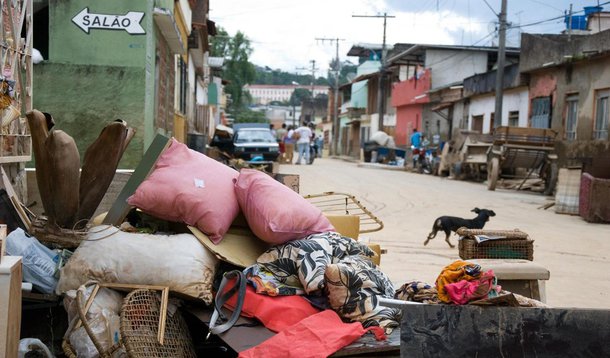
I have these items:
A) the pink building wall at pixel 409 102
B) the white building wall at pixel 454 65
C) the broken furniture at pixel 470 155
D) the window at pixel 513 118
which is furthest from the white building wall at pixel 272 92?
the broken furniture at pixel 470 155

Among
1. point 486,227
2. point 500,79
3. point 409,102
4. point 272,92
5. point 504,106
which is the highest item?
point 272,92

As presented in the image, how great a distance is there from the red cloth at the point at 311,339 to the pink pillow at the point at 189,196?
92 centimetres

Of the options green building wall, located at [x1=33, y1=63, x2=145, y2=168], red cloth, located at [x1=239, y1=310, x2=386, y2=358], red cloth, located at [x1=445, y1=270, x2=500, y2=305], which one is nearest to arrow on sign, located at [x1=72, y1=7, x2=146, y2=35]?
green building wall, located at [x1=33, y1=63, x2=145, y2=168]

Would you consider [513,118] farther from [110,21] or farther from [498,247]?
[498,247]

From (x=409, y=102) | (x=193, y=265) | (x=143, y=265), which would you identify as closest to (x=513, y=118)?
(x=409, y=102)

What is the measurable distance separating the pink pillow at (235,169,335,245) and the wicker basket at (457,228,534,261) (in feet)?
3.80

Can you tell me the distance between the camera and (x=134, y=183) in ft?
15.1

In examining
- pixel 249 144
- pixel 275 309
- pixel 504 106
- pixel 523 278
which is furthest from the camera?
pixel 504 106

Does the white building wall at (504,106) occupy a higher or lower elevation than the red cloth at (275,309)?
higher

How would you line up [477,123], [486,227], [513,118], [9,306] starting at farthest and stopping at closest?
[477,123]
[513,118]
[486,227]
[9,306]

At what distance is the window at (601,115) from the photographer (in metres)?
17.1

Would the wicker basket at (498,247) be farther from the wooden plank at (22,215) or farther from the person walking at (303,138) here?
the person walking at (303,138)

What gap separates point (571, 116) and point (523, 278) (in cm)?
1627

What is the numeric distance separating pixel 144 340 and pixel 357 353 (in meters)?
1.02
